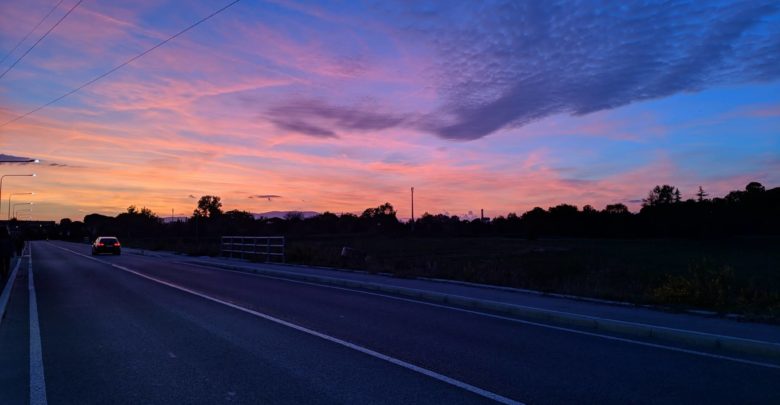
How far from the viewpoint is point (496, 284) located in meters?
18.5

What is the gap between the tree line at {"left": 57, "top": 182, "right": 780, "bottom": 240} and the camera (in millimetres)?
110875

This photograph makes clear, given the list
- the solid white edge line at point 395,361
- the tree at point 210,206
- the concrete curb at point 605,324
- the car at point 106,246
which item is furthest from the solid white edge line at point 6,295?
the tree at point 210,206

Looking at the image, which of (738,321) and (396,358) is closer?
(396,358)

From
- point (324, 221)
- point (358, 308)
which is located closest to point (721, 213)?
point (324, 221)

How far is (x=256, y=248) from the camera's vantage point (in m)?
33.9

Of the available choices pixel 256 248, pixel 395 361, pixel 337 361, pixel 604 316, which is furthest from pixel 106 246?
pixel 395 361

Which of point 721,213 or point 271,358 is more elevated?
point 721,213

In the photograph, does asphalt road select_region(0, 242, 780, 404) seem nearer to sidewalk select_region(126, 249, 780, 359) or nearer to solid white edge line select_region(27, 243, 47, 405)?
solid white edge line select_region(27, 243, 47, 405)

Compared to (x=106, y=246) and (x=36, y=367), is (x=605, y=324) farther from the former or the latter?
(x=106, y=246)

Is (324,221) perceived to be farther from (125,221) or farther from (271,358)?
(271,358)

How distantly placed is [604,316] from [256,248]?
2512cm

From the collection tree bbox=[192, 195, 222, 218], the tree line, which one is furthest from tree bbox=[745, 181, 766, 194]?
tree bbox=[192, 195, 222, 218]

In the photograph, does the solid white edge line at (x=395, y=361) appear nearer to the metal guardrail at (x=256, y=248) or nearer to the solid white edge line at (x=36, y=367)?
the solid white edge line at (x=36, y=367)

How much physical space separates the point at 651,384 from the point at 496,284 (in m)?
11.5
